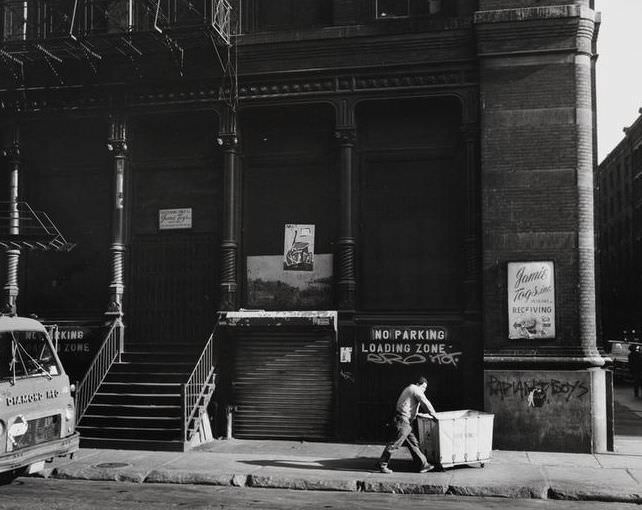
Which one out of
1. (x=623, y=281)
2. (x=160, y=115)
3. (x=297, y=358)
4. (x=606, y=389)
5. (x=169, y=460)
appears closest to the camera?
(x=169, y=460)

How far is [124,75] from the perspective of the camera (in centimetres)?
1664

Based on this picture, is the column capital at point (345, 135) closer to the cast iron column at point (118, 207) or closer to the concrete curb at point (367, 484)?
the cast iron column at point (118, 207)

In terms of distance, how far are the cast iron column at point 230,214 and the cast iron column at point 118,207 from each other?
7.43 ft

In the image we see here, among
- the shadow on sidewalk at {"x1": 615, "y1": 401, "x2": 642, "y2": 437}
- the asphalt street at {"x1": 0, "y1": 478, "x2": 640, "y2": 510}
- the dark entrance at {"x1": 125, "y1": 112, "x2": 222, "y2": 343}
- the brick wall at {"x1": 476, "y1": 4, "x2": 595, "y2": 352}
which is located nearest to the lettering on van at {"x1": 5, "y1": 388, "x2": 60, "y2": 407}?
the asphalt street at {"x1": 0, "y1": 478, "x2": 640, "y2": 510}

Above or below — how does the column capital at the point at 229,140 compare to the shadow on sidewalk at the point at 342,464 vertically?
above

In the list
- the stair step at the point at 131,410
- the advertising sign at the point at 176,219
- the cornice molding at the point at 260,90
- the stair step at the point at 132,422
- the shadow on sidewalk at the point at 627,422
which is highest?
the cornice molding at the point at 260,90

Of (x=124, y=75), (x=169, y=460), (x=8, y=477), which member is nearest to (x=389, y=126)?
(x=124, y=75)

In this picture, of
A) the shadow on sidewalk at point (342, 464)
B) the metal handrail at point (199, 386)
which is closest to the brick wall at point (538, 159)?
the shadow on sidewalk at point (342, 464)

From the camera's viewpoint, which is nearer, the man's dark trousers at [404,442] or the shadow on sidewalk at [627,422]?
the man's dark trousers at [404,442]

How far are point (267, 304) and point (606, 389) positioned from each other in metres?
6.96

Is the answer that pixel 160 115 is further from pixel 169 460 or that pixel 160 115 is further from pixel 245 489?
pixel 245 489

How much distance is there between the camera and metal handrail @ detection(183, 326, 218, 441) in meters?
14.0

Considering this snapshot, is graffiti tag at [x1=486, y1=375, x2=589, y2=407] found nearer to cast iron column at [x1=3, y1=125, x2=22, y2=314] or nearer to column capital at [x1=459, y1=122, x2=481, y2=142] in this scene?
column capital at [x1=459, y1=122, x2=481, y2=142]

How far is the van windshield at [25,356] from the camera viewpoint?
433 inches
